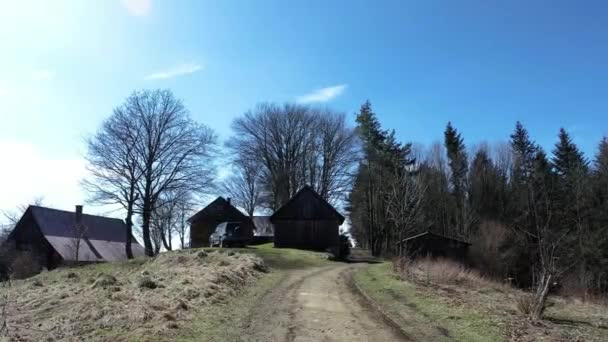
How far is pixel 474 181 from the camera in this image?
60781 mm

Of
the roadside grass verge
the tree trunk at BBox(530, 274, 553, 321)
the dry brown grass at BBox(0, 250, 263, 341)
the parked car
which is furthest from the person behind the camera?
the parked car

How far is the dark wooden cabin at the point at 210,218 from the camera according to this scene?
207ft

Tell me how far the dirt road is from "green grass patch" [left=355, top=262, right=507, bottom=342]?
0.55 metres

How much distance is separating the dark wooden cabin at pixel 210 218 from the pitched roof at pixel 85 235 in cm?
882

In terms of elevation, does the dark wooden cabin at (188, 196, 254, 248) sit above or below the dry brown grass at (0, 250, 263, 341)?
above

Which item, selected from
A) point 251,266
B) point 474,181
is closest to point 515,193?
point 474,181

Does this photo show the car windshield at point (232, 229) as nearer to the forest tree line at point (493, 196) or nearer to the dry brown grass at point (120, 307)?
the forest tree line at point (493, 196)

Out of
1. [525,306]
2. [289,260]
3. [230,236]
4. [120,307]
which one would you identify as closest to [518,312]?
[525,306]

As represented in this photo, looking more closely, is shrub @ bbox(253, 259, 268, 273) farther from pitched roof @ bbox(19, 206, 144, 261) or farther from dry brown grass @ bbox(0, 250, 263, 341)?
pitched roof @ bbox(19, 206, 144, 261)

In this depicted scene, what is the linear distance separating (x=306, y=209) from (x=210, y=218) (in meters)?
19.4

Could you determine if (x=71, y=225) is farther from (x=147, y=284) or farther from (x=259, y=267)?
(x=147, y=284)

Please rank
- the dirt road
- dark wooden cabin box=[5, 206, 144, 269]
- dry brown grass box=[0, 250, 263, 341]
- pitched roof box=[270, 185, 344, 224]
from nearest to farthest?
dry brown grass box=[0, 250, 263, 341], the dirt road, pitched roof box=[270, 185, 344, 224], dark wooden cabin box=[5, 206, 144, 269]

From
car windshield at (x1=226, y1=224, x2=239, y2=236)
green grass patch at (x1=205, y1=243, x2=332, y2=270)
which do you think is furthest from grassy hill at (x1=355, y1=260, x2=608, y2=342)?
car windshield at (x1=226, y1=224, x2=239, y2=236)

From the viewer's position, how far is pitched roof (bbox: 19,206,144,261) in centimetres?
5609
